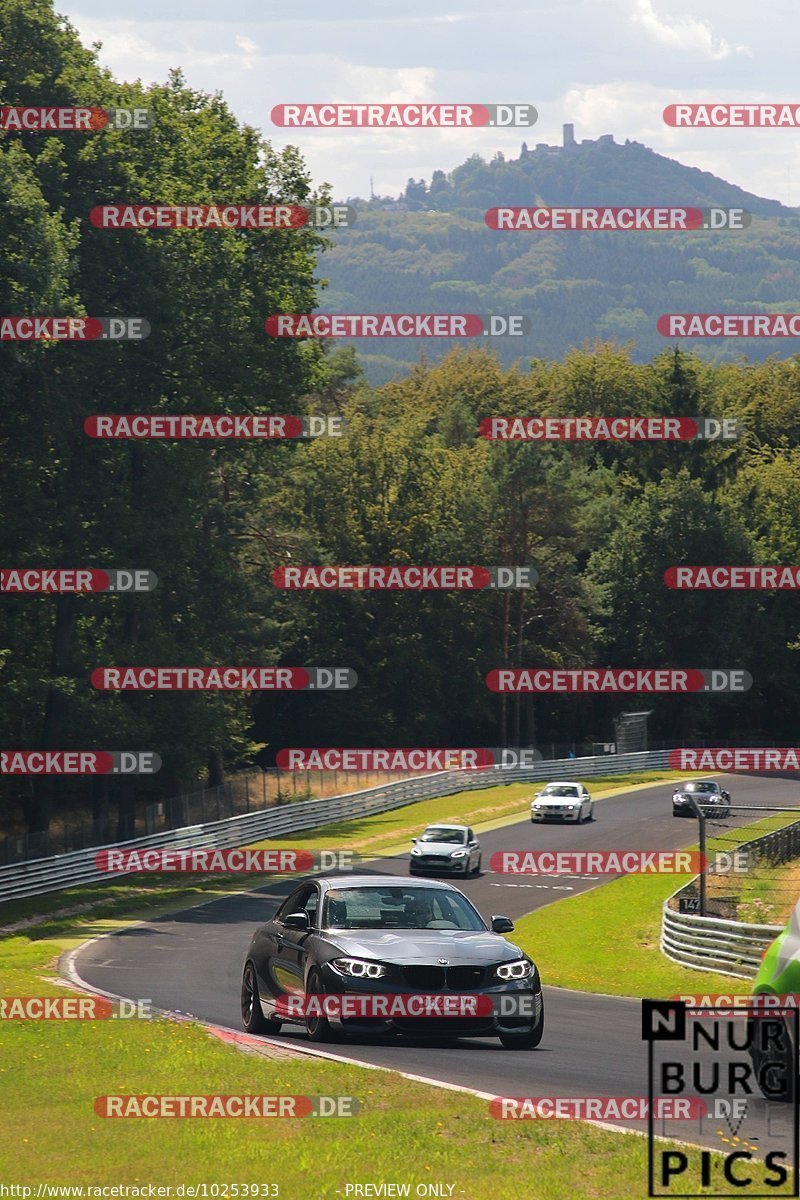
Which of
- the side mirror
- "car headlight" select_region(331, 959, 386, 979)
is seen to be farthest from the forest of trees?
"car headlight" select_region(331, 959, 386, 979)

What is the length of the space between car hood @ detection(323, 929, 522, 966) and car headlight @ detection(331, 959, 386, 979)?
6 cm

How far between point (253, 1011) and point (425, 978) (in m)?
2.81

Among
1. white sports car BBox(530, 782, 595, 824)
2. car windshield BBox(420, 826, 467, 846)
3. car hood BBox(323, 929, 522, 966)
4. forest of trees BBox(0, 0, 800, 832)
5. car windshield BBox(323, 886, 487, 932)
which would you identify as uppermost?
forest of trees BBox(0, 0, 800, 832)

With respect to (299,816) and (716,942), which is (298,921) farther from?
(299,816)

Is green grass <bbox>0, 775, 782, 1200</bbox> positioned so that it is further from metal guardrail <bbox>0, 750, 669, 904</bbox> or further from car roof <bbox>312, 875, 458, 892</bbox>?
metal guardrail <bbox>0, 750, 669, 904</bbox>

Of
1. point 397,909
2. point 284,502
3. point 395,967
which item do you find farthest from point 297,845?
point 395,967

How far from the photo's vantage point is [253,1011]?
16.9 meters

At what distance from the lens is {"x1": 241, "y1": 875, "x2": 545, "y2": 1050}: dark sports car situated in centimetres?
1488

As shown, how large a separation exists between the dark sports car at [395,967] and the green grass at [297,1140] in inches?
36.9

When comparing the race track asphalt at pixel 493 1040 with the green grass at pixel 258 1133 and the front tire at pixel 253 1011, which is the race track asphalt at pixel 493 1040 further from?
the green grass at pixel 258 1133

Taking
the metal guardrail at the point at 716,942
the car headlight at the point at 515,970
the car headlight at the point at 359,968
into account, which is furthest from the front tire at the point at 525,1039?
the metal guardrail at the point at 716,942

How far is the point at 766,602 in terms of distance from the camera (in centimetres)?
9512

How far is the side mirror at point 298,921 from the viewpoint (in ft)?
52.3

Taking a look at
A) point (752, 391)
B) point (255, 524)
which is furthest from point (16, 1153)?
point (752, 391)
